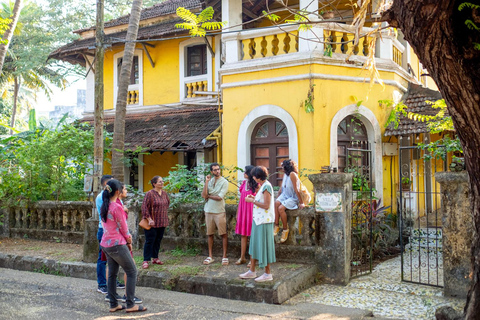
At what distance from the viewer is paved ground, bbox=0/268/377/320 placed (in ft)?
19.1

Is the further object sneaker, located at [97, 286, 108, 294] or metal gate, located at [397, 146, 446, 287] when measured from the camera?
metal gate, located at [397, 146, 446, 287]

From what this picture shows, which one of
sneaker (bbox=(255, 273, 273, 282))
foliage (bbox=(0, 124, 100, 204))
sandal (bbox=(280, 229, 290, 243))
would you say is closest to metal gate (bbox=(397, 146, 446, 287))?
sandal (bbox=(280, 229, 290, 243))

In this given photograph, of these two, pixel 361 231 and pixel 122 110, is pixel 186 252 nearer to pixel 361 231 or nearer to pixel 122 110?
pixel 361 231

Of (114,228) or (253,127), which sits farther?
(253,127)

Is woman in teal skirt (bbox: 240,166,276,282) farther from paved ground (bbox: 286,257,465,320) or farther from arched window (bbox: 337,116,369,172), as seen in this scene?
arched window (bbox: 337,116,369,172)

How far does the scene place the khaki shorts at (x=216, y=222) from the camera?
794 centimetres

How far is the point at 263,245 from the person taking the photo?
21.7 ft

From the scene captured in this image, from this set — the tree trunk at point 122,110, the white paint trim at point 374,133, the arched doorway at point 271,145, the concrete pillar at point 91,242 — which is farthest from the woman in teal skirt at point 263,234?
the tree trunk at point 122,110

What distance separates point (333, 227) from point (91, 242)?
168 inches

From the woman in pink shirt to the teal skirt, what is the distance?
5.54 ft

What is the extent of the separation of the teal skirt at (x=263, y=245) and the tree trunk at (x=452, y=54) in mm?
3491

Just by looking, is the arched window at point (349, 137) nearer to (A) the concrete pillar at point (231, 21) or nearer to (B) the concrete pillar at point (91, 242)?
(A) the concrete pillar at point (231, 21)

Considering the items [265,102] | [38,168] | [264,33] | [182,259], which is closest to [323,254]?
[182,259]

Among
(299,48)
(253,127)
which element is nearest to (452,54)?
(299,48)
